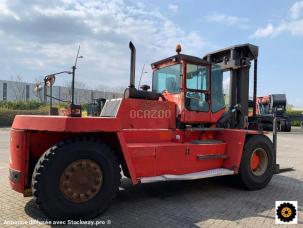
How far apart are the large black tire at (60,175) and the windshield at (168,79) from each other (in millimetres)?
2463

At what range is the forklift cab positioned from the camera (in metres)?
7.30

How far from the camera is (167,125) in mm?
7090

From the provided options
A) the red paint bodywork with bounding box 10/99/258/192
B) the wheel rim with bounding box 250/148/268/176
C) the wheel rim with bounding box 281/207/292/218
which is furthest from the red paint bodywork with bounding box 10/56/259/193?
the wheel rim with bounding box 281/207/292/218

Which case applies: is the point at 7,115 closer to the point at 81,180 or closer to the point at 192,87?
the point at 192,87

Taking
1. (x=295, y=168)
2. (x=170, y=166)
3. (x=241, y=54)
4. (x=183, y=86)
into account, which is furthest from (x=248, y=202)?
(x=295, y=168)

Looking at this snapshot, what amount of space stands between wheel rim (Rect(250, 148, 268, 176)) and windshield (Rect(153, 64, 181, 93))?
7.44 feet

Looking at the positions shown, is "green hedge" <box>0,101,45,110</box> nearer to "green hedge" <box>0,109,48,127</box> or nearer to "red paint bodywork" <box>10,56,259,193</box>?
"green hedge" <box>0,109,48,127</box>

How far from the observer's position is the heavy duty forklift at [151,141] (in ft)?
17.3

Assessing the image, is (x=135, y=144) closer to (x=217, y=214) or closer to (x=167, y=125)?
(x=167, y=125)

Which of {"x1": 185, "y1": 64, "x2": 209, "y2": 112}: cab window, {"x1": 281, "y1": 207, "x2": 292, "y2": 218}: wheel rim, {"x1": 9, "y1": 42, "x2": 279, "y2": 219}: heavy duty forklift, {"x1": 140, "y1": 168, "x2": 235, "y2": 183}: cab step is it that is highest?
{"x1": 185, "y1": 64, "x2": 209, "y2": 112}: cab window

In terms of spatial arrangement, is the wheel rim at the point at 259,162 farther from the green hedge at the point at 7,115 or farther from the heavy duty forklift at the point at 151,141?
the green hedge at the point at 7,115

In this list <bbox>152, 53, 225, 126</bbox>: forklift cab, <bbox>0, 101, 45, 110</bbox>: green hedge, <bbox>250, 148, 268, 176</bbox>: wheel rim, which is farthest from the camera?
<bbox>0, 101, 45, 110</bbox>: green hedge

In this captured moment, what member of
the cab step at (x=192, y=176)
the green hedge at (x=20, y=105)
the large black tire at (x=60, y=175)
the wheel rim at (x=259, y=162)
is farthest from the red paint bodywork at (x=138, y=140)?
the green hedge at (x=20, y=105)

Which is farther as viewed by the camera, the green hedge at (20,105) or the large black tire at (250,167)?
the green hedge at (20,105)
